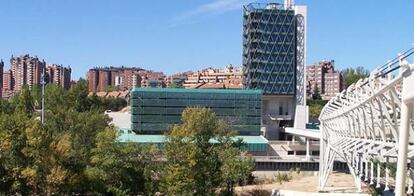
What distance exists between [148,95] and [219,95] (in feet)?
42.2

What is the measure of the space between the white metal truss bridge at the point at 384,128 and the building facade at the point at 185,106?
54.8m

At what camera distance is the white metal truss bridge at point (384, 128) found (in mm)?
18562

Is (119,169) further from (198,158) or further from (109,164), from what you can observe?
(198,158)

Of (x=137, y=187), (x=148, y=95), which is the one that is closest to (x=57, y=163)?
(x=137, y=187)

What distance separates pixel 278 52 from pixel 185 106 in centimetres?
2487

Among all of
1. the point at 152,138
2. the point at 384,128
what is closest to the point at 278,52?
the point at 152,138

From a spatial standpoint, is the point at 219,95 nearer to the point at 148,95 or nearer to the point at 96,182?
the point at 148,95

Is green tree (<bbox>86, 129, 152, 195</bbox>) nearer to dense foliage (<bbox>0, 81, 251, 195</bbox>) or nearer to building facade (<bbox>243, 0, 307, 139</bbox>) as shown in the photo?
dense foliage (<bbox>0, 81, 251, 195</bbox>)

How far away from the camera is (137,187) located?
159 ft

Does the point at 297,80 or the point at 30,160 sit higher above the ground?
the point at 297,80

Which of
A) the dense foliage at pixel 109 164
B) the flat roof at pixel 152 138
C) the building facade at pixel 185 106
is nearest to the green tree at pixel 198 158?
the dense foliage at pixel 109 164

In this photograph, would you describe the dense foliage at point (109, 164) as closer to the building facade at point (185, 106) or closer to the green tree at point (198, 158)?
the green tree at point (198, 158)

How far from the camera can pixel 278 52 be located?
4712 inches

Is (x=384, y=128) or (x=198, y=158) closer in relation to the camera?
(x=384, y=128)
